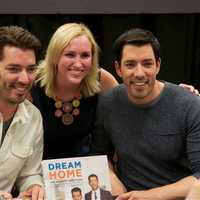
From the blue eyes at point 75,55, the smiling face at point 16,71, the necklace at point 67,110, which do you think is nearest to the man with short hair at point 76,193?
the smiling face at point 16,71

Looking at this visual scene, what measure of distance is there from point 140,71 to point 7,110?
23.1 inches

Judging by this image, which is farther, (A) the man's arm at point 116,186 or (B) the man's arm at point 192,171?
(A) the man's arm at point 116,186

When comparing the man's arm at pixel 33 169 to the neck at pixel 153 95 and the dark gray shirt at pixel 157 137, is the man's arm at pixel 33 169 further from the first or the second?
the neck at pixel 153 95

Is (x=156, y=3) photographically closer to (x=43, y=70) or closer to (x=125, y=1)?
(x=125, y=1)

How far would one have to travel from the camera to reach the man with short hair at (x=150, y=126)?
1.86m

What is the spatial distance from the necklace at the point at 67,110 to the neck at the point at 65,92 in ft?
0.07

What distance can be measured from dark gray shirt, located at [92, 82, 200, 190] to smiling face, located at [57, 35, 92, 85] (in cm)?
23

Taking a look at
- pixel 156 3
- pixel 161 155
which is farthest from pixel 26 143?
pixel 156 3

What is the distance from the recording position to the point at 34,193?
1.78 meters

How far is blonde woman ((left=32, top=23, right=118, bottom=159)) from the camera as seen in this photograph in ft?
7.00

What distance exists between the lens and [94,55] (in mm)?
2227

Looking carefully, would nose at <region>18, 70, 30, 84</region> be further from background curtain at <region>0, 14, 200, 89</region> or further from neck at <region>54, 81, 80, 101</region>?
background curtain at <region>0, 14, 200, 89</region>

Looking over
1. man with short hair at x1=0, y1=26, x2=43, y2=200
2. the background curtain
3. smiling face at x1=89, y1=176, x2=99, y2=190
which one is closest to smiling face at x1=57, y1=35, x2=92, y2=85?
man with short hair at x1=0, y1=26, x2=43, y2=200

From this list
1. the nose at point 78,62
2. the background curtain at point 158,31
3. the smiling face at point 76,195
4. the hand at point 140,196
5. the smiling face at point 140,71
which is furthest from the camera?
the background curtain at point 158,31
